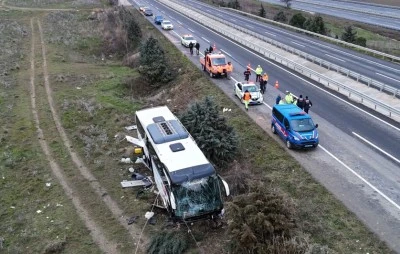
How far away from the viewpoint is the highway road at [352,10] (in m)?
73.6

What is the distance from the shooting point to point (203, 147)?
72.5 feet

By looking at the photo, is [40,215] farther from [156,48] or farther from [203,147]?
[156,48]

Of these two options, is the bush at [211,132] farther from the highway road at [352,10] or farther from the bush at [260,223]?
the highway road at [352,10]

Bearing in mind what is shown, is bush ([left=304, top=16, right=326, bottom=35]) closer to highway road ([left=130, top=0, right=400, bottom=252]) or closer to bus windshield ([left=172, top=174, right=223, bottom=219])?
Answer: highway road ([left=130, top=0, right=400, bottom=252])

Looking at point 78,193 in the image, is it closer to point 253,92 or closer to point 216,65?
point 253,92

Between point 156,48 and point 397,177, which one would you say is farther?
point 156,48

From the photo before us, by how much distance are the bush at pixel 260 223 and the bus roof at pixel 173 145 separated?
8.16 feet

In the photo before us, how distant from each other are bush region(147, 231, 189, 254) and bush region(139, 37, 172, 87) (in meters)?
24.5

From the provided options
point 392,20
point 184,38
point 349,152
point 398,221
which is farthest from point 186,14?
point 398,221

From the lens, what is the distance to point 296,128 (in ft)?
73.1

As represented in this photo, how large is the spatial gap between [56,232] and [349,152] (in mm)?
15166

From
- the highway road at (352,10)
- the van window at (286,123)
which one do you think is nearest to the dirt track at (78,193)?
the van window at (286,123)

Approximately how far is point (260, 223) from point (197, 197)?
3280mm

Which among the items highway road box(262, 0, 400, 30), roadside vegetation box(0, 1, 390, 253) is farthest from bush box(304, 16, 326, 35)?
roadside vegetation box(0, 1, 390, 253)
